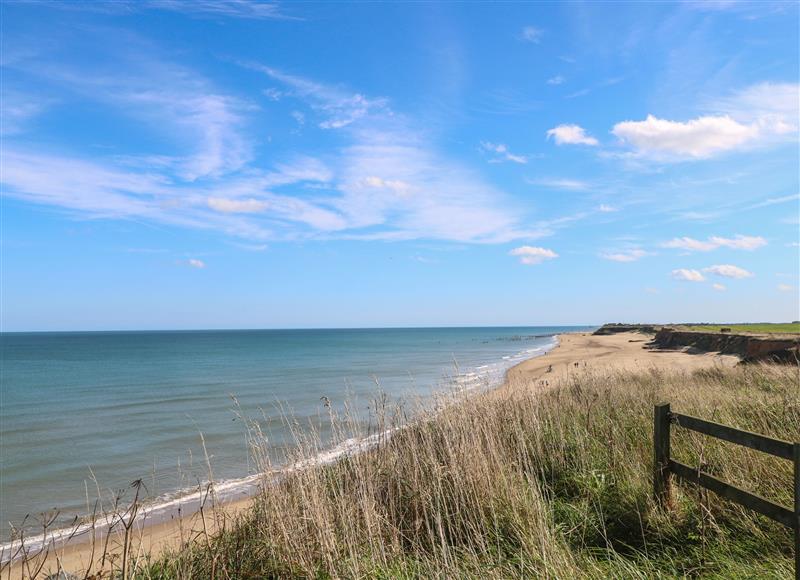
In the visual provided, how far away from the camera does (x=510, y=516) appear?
5055 mm

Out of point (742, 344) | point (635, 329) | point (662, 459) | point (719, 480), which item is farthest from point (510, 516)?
point (635, 329)

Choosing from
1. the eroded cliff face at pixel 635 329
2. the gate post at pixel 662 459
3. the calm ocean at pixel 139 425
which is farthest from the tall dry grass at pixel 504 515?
the eroded cliff face at pixel 635 329

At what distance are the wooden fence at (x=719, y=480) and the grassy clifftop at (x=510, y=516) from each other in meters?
0.27

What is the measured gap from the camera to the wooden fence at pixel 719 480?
366 centimetres

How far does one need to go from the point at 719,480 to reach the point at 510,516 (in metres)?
1.86

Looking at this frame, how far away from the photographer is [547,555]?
13.8 ft

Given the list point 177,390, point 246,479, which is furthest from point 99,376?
point 246,479

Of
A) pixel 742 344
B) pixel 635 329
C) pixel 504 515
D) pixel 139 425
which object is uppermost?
pixel 635 329

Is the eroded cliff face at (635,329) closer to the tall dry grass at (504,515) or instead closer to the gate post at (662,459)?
the tall dry grass at (504,515)

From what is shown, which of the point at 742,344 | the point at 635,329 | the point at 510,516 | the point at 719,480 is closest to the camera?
the point at 719,480

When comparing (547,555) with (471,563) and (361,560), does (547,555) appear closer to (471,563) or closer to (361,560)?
(471,563)

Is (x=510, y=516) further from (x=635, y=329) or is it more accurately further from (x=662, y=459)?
(x=635, y=329)

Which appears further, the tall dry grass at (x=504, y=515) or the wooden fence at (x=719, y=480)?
the tall dry grass at (x=504, y=515)

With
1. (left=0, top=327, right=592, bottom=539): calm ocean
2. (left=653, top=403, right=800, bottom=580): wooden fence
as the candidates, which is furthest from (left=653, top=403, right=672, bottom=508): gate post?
(left=0, top=327, right=592, bottom=539): calm ocean
